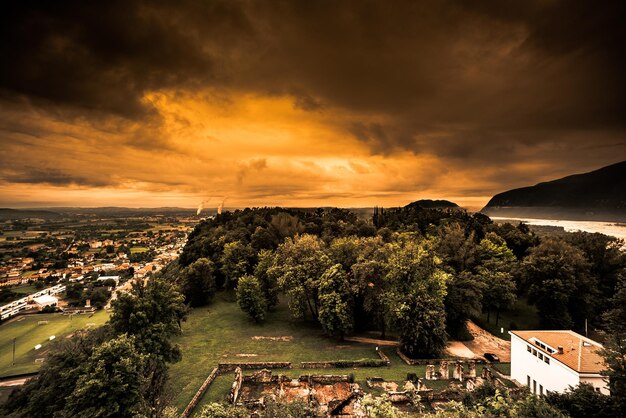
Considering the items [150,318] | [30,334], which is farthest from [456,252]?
[30,334]

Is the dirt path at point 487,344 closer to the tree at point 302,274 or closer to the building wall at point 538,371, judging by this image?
the building wall at point 538,371

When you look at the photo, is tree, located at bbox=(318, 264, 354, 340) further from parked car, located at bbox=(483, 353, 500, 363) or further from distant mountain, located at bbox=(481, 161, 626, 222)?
distant mountain, located at bbox=(481, 161, 626, 222)

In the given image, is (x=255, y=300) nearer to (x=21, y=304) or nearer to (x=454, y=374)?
(x=454, y=374)

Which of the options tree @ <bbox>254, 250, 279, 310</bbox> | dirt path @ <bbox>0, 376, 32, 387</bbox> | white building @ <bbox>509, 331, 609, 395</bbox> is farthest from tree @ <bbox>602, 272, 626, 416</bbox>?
dirt path @ <bbox>0, 376, 32, 387</bbox>

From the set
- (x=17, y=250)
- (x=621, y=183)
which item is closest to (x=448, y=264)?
(x=17, y=250)

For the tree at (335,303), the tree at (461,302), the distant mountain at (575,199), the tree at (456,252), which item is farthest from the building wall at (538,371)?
the distant mountain at (575,199)
